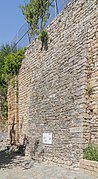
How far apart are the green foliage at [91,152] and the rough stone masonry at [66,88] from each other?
231mm

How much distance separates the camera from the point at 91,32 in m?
10.4

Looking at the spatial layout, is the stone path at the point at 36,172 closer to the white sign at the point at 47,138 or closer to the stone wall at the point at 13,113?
the white sign at the point at 47,138

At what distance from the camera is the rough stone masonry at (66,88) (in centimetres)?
1012

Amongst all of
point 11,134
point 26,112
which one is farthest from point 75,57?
point 11,134

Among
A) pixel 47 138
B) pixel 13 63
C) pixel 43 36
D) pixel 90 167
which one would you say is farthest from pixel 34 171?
pixel 13 63

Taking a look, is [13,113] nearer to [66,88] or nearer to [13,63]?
[13,63]

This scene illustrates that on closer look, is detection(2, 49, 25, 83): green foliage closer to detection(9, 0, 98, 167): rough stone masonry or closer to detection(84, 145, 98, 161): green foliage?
detection(9, 0, 98, 167): rough stone masonry

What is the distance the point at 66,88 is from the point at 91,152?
2.93 meters

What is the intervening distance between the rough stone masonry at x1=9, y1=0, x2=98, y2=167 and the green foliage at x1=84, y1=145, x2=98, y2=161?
0.23 metres

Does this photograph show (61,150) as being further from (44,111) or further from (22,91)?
(22,91)

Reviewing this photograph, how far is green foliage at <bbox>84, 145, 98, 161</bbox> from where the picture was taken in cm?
894

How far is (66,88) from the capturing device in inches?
457

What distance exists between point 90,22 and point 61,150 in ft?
13.4

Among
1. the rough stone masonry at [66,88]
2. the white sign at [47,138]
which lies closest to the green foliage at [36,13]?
the rough stone masonry at [66,88]
